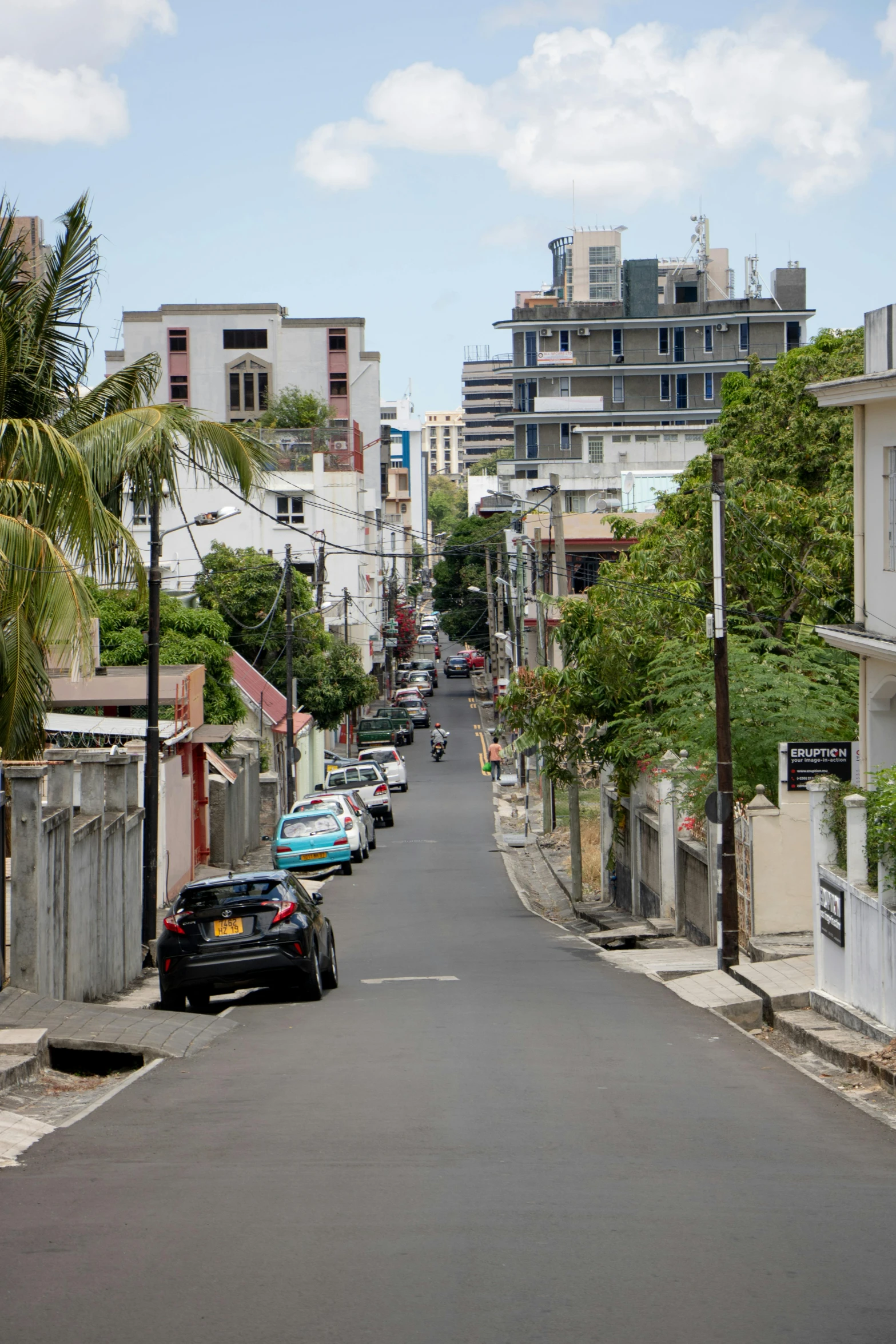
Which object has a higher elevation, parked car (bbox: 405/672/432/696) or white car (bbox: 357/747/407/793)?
parked car (bbox: 405/672/432/696)

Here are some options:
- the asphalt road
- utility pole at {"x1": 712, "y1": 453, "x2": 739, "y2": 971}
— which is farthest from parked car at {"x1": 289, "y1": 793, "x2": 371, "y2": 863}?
the asphalt road

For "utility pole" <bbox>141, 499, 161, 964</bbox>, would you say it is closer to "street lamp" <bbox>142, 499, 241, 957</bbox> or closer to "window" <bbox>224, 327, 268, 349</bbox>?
"street lamp" <bbox>142, 499, 241, 957</bbox>

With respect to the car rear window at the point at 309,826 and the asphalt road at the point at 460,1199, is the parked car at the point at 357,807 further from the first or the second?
the asphalt road at the point at 460,1199

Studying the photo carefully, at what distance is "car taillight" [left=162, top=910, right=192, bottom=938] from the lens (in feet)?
52.9

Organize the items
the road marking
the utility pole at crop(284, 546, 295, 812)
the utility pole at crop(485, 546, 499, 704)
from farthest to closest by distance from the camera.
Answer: the utility pole at crop(485, 546, 499, 704) → the utility pole at crop(284, 546, 295, 812) → the road marking

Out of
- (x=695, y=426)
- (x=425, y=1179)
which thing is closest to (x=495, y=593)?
(x=695, y=426)

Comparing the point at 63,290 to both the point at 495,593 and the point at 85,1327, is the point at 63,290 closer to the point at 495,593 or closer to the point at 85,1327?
the point at 85,1327

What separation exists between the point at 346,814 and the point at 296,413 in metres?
51.4

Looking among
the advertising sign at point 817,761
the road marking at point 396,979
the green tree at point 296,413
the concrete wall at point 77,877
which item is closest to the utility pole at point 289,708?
the concrete wall at point 77,877

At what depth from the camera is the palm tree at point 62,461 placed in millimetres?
14141

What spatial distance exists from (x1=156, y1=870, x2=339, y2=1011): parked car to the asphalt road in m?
1.54

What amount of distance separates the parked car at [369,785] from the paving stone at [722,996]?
92.2ft

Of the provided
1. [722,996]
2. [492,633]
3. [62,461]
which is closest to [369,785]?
[722,996]

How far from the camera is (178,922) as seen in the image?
16188 mm
